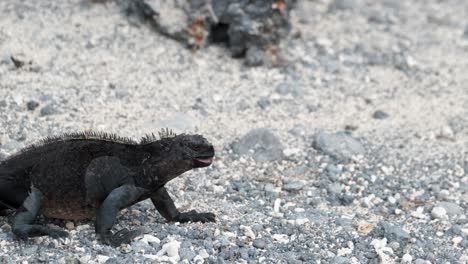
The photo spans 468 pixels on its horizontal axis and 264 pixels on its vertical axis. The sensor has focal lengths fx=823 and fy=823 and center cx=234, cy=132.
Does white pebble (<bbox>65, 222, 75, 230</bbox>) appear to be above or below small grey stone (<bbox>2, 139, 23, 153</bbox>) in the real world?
below

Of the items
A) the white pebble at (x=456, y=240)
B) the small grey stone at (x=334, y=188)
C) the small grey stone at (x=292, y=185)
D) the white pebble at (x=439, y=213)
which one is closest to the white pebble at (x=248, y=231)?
the small grey stone at (x=292, y=185)

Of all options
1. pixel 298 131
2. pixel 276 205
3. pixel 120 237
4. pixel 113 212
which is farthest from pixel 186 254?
pixel 298 131

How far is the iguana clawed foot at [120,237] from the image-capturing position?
19.1 ft

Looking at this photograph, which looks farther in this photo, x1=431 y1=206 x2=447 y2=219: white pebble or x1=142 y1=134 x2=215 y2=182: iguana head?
x1=431 y1=206 x2=447 y2=219: white pebble

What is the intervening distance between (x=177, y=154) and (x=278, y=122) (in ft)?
10.3

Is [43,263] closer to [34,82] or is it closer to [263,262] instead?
[263,262]

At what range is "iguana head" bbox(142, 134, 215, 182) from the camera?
5.83 metres

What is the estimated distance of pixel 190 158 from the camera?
5844 mm

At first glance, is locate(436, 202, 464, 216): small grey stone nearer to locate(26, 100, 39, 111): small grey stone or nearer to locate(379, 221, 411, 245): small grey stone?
locate(379, 221, 411, 245): small grey stone

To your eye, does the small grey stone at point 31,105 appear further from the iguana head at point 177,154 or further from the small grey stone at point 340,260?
the small grey stone at point 340,260

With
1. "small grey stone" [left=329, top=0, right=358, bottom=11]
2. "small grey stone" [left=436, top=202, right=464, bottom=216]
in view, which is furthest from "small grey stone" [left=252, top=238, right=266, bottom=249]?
"small grey stone" [left=329, top=0, right=358, bottom=11]

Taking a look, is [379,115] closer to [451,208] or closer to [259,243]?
[451,208]

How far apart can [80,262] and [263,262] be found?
1318 mm

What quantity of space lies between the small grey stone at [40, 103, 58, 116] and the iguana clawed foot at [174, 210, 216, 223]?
225 cm
